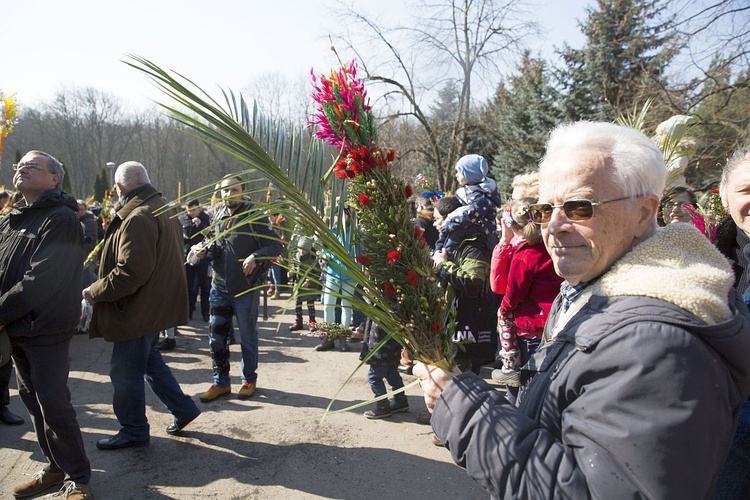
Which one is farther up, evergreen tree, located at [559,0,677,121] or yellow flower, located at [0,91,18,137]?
evergreen tree, located at [559,0,677,121]

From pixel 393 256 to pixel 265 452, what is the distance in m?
2.94

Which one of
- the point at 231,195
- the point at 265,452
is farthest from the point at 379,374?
the point at 231,195

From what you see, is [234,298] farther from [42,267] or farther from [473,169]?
[473,169]

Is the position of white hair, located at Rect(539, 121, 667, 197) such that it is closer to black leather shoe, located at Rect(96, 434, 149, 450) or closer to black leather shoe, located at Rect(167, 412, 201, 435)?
black leather shoe, located at Rect(167, 412, 201, 435)

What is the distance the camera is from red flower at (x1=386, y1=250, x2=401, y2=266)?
1.69 metres

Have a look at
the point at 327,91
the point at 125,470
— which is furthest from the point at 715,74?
the point at 125,470

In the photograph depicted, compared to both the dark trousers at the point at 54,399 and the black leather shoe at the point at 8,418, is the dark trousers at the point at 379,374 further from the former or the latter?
the black leather shoe at the point at 8,418

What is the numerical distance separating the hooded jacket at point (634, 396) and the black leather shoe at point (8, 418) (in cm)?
464

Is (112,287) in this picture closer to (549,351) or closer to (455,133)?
(549,351)

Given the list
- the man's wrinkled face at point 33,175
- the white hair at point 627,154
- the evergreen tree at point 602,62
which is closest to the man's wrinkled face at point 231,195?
the white hair at point 627,154

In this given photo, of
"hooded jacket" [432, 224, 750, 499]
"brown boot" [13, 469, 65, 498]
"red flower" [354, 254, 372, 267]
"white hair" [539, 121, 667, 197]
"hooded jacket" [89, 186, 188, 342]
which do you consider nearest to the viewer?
"hooded jacket" [432, 224, 750, 499]

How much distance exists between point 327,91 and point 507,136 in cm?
1906

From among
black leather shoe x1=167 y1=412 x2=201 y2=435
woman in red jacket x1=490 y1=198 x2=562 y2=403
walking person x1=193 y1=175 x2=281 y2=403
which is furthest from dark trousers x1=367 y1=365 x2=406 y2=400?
black leather shoe x1=167 y1=412 x2=201 y2=435

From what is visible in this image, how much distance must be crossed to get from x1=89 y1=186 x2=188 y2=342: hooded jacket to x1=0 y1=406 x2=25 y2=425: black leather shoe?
1.41 m
